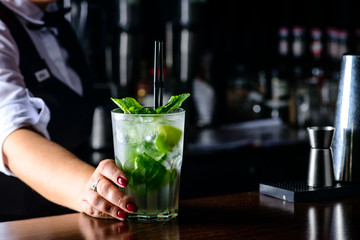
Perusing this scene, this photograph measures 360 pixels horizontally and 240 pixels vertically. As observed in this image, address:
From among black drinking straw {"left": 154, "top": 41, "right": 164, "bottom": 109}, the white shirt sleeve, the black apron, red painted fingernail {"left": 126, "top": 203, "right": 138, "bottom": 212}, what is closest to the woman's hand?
red painted fingernail {"left": 126, "top": 203, "right": 138, "bottom": 212}

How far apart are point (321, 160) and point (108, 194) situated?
450 millimetres

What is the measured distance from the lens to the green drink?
0.93 metres

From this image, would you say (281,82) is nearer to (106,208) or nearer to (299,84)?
(299,84)

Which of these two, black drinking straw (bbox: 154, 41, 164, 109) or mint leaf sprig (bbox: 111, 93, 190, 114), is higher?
black drinking straw (bbox: 154, 41, 164, 109)

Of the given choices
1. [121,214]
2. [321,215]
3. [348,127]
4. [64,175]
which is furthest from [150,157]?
[348,127]

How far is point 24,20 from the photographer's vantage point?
5.21 feet

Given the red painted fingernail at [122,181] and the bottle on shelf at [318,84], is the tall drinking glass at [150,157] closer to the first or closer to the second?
the red painted fingernail at [122,181]

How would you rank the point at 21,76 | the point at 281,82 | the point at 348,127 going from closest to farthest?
1. the point at 348,127
2. the point at 21,76
3. the point at 281,82

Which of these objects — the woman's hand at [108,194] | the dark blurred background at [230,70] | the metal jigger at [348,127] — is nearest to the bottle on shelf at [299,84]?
the dark blurred background at [230,70]

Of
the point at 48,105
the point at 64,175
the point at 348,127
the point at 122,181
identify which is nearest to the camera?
the point at 122,181

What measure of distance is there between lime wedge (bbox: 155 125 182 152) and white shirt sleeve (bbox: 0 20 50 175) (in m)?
0.37

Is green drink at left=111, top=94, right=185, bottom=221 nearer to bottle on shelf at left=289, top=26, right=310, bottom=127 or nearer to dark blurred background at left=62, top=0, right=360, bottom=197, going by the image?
dark blurred background at left=62, top=0, right=360, bottom=197

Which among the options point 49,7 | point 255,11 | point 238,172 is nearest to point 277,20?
point 255,11

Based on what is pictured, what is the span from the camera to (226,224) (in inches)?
37.4
